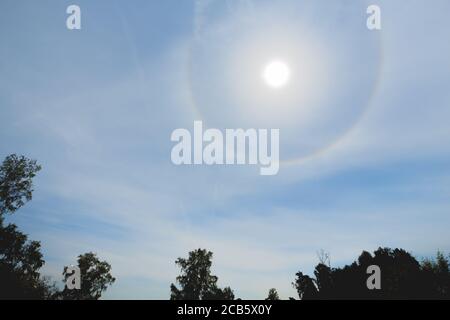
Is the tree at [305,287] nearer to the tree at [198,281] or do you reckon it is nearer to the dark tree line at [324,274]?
the dark tree line at [324,274]

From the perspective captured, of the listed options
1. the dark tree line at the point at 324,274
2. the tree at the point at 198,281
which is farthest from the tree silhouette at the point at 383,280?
the tree at the point at 198,281

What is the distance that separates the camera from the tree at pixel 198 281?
226 ft

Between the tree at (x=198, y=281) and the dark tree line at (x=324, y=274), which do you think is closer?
the dark tree line at (x=324, y=274)

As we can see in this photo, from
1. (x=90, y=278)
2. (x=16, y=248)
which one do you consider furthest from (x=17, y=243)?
(x=90, y=278)

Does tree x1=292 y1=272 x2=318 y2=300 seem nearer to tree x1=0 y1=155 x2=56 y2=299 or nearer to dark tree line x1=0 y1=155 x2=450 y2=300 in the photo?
dark tree line x1=0 y1=155 x2=450 y2=300

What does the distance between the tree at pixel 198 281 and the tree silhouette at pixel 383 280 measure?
1996 centimetres

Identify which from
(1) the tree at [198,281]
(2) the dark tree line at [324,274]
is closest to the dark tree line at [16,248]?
(2) the dark tree line at [324,274]

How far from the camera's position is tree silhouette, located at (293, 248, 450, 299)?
153ft

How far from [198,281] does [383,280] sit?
35.3 meters

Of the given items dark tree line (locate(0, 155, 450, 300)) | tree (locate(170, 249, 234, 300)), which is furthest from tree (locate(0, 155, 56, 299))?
tree (locate(170, 249, 234, 300))

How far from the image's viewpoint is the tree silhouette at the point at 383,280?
46.7 m

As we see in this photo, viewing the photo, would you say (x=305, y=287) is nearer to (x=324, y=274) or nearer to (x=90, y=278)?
(x=324, y=274)

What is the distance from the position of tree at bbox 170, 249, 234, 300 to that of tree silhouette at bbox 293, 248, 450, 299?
20.0 m
